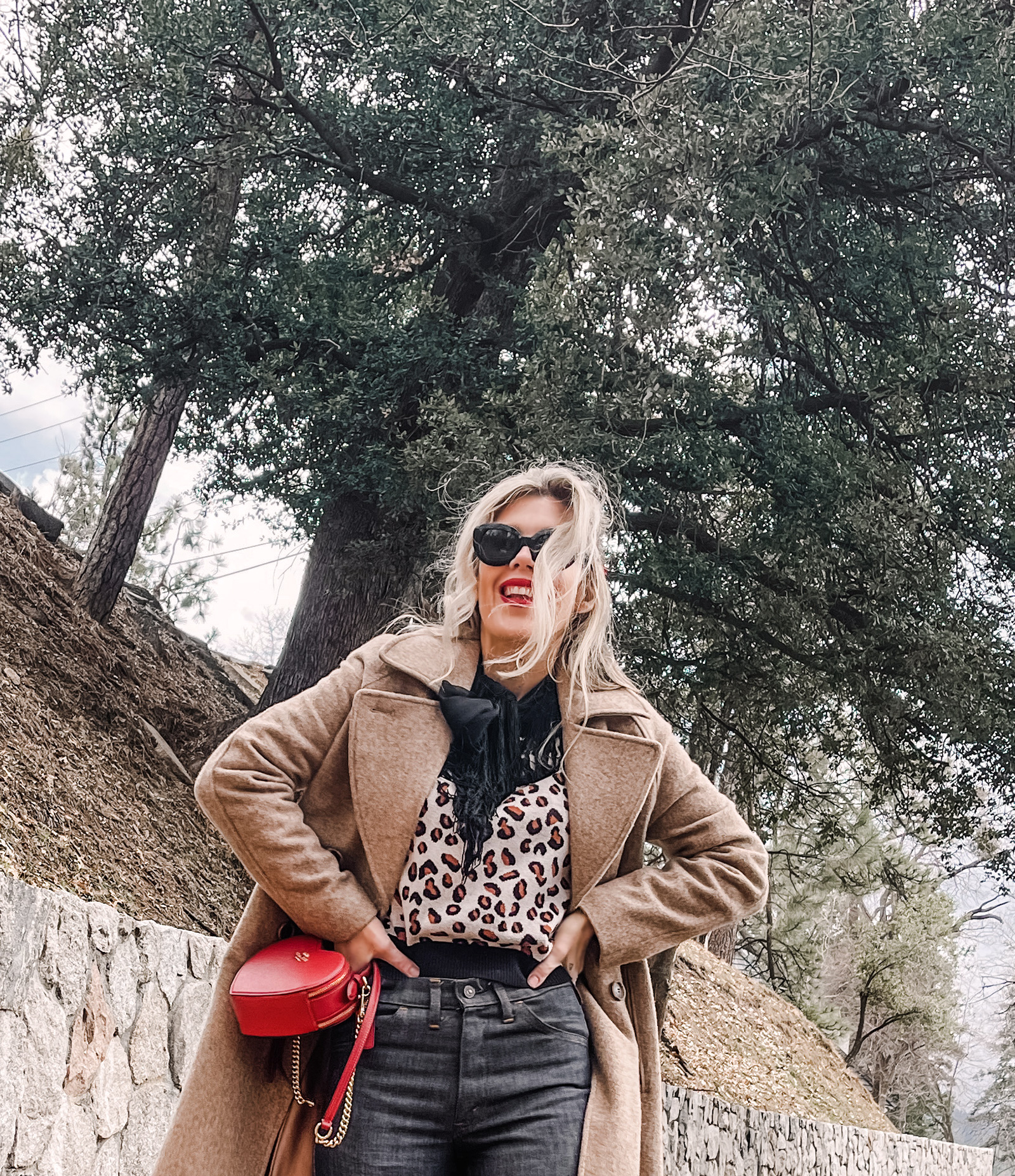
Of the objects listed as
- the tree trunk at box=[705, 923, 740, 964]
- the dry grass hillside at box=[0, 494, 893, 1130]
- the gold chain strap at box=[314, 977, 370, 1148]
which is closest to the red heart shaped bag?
the gold chain strap at box=[314, 977, 370, 1148]

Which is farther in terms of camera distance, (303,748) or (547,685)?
(547,685)

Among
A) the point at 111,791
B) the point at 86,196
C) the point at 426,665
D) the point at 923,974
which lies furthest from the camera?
the point at 923,974

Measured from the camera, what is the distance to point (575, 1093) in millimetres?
2080

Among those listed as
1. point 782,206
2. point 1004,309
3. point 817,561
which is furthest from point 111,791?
point 1004,309

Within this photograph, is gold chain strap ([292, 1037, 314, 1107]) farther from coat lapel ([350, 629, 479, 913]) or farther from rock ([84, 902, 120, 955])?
rock ([84, 902, 120, 955])

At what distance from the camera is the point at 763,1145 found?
8.82 meters

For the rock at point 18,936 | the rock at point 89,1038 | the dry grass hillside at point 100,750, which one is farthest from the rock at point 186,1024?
the rock at point 18,936

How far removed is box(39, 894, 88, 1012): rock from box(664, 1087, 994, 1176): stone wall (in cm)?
473

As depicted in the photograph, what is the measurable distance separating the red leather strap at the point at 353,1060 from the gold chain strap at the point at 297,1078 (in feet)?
0.38

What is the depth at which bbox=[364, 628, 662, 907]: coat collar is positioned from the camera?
2203mm

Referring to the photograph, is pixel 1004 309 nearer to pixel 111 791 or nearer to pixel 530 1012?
pixel 111 791

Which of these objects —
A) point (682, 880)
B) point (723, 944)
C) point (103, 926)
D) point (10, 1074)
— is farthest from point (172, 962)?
point (723, 944)

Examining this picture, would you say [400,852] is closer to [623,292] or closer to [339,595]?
[623,292]

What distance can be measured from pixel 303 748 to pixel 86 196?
26.5 ft
